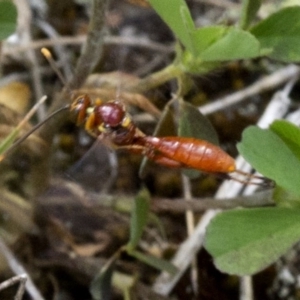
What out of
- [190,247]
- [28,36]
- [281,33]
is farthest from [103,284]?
[28,36]

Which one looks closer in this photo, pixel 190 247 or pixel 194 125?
pixel 194 125

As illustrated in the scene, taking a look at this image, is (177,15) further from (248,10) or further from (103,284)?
(103,284)

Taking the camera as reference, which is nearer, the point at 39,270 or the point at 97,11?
the point at 97,11

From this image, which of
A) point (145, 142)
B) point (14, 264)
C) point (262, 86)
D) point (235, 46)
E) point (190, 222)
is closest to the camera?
point (235, 46)

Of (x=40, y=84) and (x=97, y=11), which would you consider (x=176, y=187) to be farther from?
(x=97, y=11)

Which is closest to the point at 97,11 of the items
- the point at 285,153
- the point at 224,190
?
→ the point at 285,153

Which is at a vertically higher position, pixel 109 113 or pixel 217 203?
pixel 109 113

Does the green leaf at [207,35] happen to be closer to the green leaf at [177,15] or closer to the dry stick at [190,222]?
the green leaf at [177,15]

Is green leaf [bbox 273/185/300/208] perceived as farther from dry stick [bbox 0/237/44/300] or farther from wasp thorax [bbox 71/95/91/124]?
dry stick [bbox 0/237/44/300]

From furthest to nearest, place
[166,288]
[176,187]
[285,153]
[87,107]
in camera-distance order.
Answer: [176,187] → [166,288] → [87,107] → [285,153]
